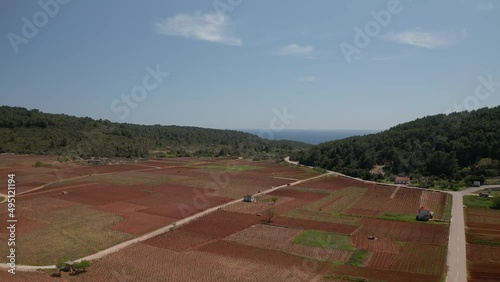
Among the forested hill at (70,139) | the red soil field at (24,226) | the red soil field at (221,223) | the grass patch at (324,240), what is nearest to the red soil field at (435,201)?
the grass patch at (324,240)

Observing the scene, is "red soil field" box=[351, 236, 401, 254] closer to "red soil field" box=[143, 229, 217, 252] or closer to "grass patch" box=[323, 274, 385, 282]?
"grass patch" box=[323, 274, 385, 282]

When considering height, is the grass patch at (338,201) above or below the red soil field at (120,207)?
above

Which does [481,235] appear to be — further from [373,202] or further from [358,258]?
[373,202]

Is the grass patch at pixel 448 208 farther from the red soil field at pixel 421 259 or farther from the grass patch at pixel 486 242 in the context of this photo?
the red soil field at pixel 421 259

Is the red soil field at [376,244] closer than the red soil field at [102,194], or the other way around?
the red soil field at [376,244]

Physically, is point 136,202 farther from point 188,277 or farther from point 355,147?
point 355,147

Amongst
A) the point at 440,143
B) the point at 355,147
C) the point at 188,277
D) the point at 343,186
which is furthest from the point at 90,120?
the point at 188,277
